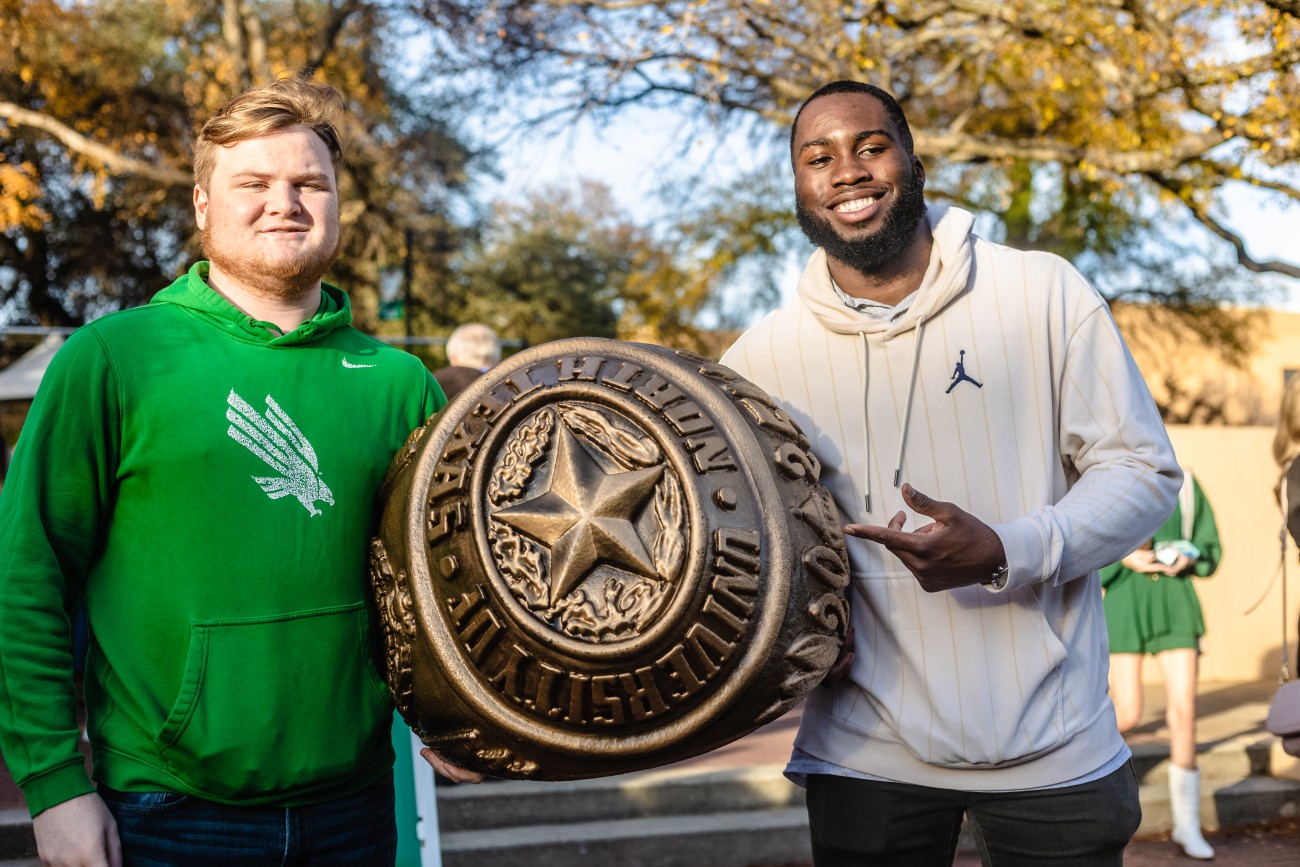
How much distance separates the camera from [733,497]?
184 cm

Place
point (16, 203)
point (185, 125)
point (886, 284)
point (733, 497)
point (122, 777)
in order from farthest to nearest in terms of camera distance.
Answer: point (185, 125) → point (16, 203) → point (886, 284) → point (122, 777) → point (733, 497)

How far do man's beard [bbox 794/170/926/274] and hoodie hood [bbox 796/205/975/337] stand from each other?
0.06 metres

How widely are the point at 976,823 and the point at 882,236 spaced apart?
118 centimetres

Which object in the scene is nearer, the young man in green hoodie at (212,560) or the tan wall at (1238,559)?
the young man in green hoodie at (212,560)

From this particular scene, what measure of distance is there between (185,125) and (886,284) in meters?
17.3

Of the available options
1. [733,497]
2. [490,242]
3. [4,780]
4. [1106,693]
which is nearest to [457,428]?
[733,497]

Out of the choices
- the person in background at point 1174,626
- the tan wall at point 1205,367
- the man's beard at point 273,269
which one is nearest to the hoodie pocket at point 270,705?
the man's beard at point 273,269

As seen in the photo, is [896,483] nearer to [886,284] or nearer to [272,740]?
[886,284]

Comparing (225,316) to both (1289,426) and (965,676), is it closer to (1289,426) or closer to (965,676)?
(965,676)

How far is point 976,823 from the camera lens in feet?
7.32

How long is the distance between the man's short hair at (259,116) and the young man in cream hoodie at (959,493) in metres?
0.99

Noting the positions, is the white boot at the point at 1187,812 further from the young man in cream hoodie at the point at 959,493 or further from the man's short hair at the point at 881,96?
the man's short hair at the point at 881,96

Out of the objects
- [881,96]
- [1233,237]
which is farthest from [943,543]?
[1233,237]

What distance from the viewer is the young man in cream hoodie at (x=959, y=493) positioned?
213 centimetres
